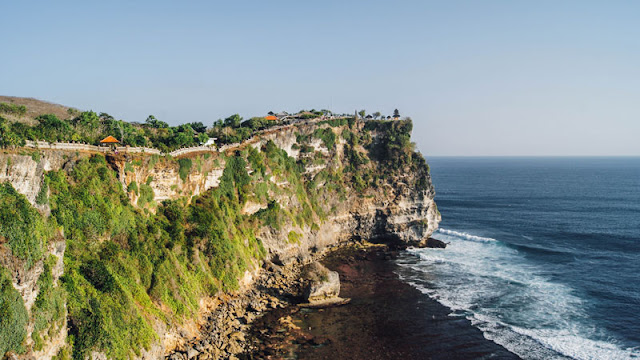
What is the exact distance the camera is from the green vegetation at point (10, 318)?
22.7m

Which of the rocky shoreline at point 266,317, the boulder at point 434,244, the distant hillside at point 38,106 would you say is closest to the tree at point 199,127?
the distant hillside at point 38,106

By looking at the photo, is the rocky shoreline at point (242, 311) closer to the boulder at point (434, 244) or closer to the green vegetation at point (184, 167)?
the green vegetation at point (184, 167)

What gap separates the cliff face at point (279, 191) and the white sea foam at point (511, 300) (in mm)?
12384

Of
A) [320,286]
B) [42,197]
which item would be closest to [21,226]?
[42,197]

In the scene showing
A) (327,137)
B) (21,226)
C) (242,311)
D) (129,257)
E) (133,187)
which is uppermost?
(327,137)

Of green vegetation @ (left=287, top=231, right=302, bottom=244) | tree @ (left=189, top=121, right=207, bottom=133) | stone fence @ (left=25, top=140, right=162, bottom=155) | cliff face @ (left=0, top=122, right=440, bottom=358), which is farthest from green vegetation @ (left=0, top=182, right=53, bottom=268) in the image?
tree @ (left=189, top=121, right=207, bottom=133)

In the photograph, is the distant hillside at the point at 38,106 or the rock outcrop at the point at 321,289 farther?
the distant hillside at the point at 38,106

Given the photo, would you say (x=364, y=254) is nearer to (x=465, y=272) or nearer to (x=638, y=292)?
(x=465, y=272)

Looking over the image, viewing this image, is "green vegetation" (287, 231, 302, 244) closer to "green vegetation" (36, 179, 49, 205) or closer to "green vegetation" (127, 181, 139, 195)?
"green vegetation" (127, 181, 139, 195)

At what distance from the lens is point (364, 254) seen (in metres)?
71.0

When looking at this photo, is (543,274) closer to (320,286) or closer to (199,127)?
(320,286)

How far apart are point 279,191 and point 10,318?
156ft

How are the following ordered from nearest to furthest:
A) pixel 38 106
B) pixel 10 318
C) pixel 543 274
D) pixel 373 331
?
pixel 10 318, pixel 373 331, pixel 543 274, pixel 38 106

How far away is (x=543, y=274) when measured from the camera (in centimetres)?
6138
